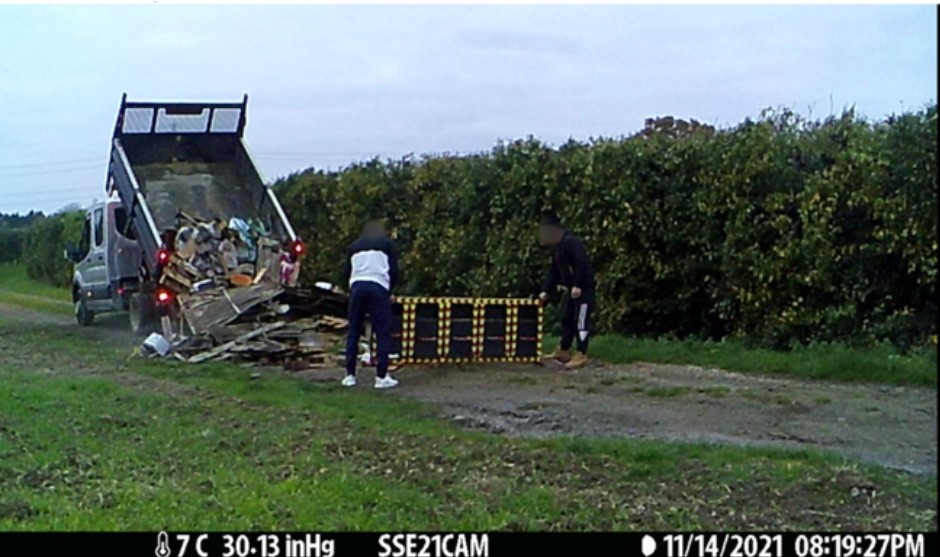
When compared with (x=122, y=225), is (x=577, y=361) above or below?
below

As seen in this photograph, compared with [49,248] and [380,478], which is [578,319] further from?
[49,248]

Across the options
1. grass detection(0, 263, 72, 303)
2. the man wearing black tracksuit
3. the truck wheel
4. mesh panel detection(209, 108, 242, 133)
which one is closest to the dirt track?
the man wearing black tracksuit

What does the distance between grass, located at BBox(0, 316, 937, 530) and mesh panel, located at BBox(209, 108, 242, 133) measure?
25.5ft

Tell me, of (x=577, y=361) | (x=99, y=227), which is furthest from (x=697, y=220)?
(x=99, y=227)

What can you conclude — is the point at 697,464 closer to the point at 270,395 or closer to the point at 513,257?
the point at 270,395

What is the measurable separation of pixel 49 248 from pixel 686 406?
2040cm

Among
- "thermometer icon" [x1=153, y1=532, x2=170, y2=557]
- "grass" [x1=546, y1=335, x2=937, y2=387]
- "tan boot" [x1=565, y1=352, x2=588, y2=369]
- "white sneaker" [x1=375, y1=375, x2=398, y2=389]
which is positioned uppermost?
"grass" [x1=546, y1=335, x2=937, y2=387]

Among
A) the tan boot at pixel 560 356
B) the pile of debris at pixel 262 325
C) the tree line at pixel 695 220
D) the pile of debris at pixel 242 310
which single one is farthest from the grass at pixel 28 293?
the tan boot at pixel 560 356

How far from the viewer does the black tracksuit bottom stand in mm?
11766

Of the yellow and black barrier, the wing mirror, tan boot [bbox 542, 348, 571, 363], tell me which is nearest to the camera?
the yellow and black barrier

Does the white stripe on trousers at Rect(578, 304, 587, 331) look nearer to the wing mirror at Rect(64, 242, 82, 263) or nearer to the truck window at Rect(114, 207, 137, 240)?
the truck window at Rect(114, 207, 137, 240)

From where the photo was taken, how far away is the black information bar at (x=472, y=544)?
5031 mm

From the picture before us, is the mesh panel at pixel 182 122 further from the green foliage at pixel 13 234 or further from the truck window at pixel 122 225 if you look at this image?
the green foliage at pixel 13 234

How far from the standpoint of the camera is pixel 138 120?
1650cm
